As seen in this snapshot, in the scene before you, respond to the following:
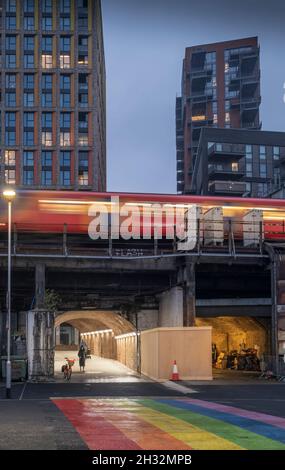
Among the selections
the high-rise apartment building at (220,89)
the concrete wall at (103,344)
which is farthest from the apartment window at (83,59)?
the concrete wall at (103,344)

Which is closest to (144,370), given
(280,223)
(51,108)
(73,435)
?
(280,223)

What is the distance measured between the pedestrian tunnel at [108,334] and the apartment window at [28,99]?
4236 centimetres

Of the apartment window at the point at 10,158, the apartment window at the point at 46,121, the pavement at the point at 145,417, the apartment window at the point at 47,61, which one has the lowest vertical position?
the pavement at the point at 145,417

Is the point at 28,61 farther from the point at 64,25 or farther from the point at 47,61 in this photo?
the point at 64,25

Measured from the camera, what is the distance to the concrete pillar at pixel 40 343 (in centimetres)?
3597

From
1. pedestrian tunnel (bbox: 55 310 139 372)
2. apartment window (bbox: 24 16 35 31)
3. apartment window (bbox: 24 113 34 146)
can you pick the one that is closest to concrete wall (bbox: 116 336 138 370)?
pedestrian tunnel (bbox: 55 310 139 372)

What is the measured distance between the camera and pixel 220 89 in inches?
6358

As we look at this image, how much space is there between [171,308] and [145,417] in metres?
21.3

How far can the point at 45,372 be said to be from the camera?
36094 mm

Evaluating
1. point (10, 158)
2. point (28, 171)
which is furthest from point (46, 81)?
point (28, 171)

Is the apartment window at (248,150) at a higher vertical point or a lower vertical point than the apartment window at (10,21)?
lower

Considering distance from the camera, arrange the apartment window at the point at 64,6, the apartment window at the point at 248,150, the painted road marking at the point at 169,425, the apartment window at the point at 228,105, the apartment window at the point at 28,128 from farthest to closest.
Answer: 1. the apartment window at the point at 228,105
2. the apartment window at the point at 248,150
3. the apartment window at the point at 64,6
4. the apartment window at the point at 28,128
5. the painted road marking at the point at 169,425

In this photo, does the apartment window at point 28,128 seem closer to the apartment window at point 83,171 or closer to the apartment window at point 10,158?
the apartment window at point 10,158

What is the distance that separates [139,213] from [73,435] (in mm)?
25530
